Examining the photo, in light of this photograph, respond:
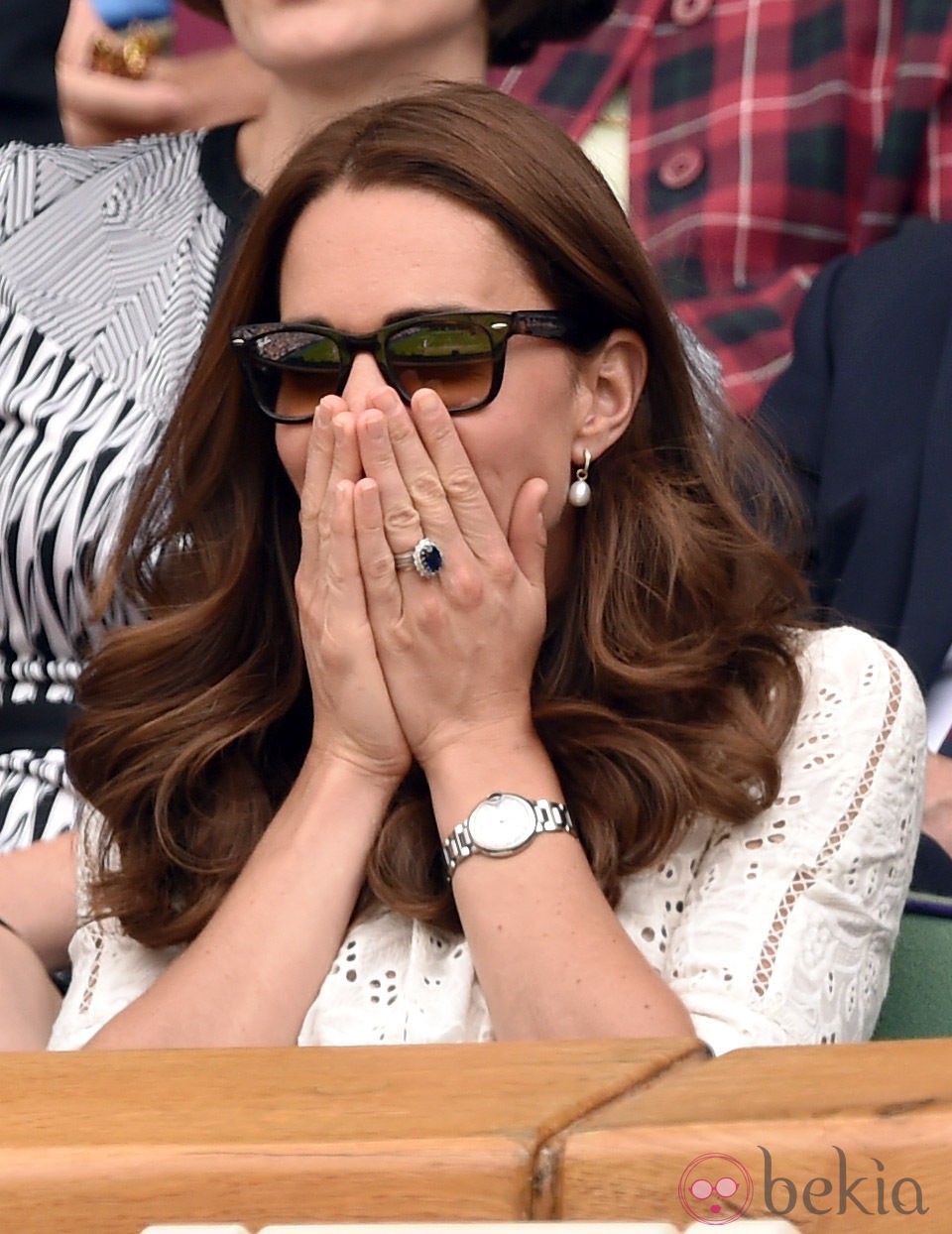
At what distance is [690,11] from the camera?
2.73m

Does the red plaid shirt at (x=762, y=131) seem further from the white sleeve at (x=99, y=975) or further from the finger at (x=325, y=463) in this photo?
the white sleeve at (x=99, y=975)

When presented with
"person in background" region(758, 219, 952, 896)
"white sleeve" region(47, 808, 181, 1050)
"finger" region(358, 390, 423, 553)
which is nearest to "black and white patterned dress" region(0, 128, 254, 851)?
"white sleeve" region(47, 808, 181, 1050)

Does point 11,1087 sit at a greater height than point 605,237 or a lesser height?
lesser

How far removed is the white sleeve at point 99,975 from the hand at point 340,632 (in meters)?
0.22

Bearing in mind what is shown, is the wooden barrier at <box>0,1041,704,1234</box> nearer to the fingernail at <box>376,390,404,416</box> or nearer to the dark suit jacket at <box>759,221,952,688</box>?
the fingernail at <box>376,390,404,416</box>

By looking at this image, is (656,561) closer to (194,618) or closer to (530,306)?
(530,306)

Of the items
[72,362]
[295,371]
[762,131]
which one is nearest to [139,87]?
[72,362]

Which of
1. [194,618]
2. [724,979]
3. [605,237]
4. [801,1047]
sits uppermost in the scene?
[605,237]

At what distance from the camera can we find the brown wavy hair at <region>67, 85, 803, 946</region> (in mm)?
1369

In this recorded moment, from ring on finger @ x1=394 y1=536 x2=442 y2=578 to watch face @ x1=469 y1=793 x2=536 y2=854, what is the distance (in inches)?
7.2

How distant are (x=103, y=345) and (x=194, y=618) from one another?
0.56 metres

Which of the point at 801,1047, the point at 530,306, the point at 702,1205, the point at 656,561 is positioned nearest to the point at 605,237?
the point at 530,306

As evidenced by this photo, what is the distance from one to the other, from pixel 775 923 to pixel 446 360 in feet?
1.56

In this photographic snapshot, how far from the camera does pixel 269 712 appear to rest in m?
1.48
